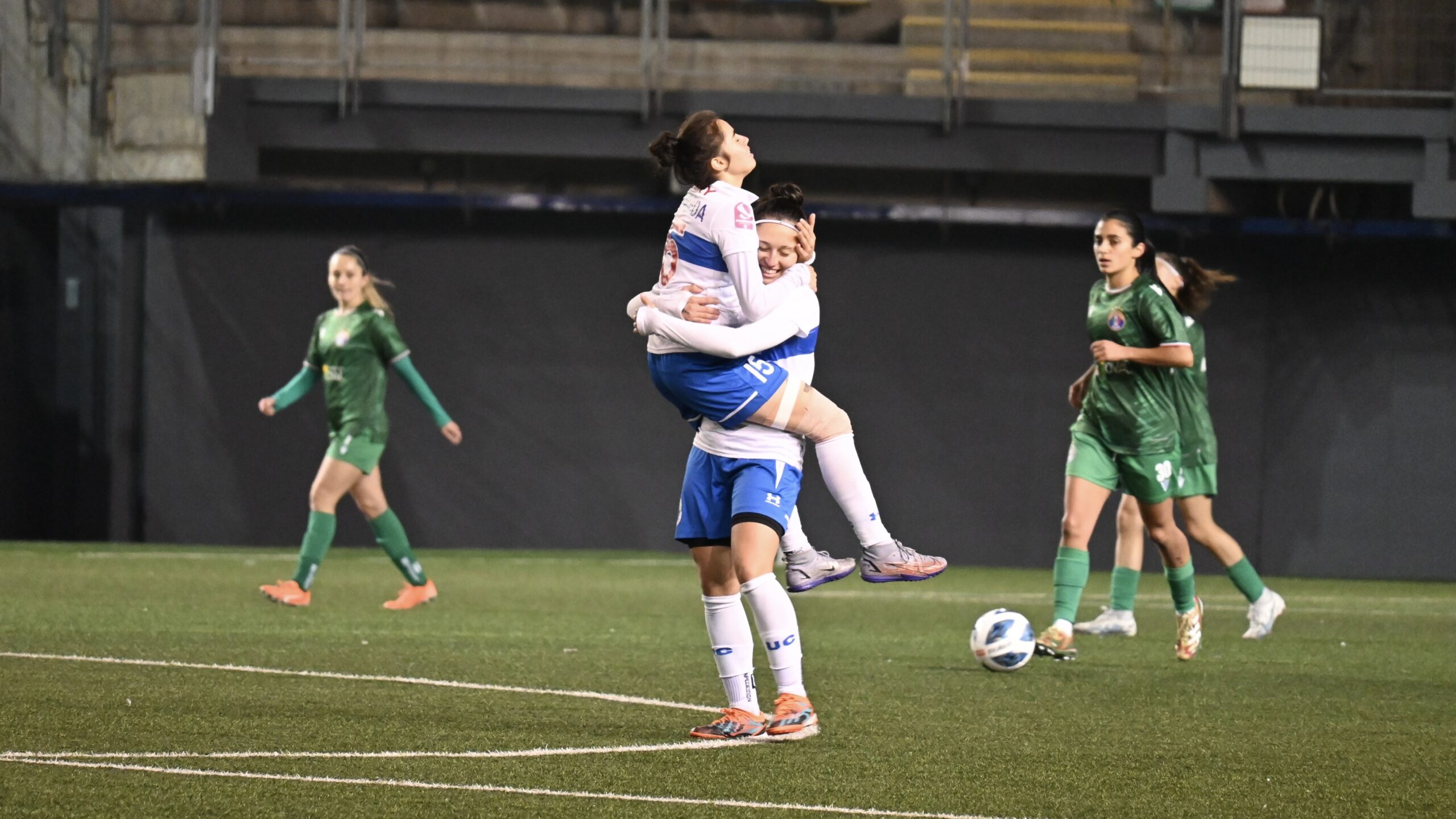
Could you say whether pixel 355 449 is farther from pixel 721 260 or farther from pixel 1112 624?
pixel 721 260

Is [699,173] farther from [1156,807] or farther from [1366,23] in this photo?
[1366,23]

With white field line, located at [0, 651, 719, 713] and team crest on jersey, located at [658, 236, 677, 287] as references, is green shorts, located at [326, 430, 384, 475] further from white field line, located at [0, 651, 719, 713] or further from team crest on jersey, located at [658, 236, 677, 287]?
team crest on jersey, located at [658, 236, 677, 287]

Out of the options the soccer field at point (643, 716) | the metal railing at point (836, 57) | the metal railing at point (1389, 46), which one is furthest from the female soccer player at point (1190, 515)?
the metal railing at point (1389, 46)

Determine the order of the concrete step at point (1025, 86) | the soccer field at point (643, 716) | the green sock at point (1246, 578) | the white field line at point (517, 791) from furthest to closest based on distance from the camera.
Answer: the concrete step at point (1025, 86) < the green sock at point (1246, 578) < the soccer field at point (643, 716) < the white field line at point (517, 791)

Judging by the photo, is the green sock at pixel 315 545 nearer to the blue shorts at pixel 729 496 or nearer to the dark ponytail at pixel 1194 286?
the dark ponytail at pixel 1194 286

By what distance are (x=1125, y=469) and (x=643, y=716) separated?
2.97 metres

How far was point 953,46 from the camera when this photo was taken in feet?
46.8

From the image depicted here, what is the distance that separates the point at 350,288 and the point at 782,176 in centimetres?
598

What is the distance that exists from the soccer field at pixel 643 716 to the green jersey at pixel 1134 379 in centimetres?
96

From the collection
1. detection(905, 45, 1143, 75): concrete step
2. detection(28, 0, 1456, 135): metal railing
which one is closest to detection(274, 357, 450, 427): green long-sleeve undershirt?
detection(28, 0, 1456, 135): metal railing

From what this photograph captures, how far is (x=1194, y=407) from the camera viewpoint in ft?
30.4

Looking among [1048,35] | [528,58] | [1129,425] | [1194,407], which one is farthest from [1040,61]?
[1129,425]

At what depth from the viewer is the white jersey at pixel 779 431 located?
513 centimetres

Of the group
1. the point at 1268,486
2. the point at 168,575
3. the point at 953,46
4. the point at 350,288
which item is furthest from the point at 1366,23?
the point at 168,575
